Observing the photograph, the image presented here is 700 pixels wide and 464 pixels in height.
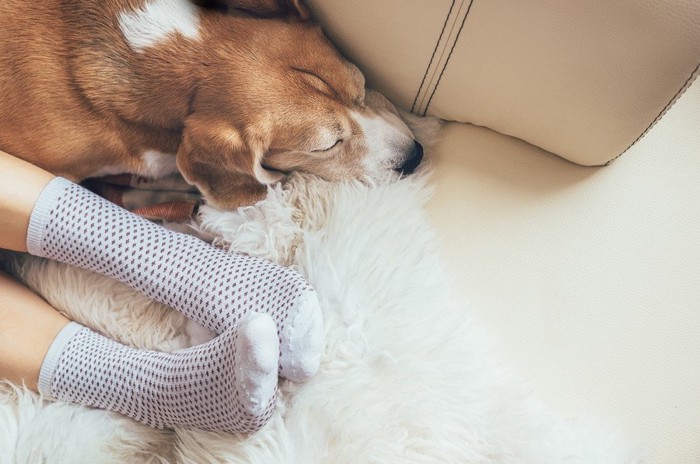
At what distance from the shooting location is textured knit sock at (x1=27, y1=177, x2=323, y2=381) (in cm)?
109

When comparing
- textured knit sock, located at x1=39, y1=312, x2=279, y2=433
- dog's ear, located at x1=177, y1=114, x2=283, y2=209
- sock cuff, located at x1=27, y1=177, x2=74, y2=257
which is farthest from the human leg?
dog's ear, located at x1=177, y1=114, x2=283, y2=209

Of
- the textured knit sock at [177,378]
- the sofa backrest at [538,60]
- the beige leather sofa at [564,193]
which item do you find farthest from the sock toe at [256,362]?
the sofa backrest at [538,60]

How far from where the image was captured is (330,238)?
1.11m

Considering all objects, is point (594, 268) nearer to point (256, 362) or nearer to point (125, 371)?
point (256, 362)

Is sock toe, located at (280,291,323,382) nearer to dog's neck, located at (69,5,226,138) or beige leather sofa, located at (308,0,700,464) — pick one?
beige leather sofa, located at (308,0,700,464)

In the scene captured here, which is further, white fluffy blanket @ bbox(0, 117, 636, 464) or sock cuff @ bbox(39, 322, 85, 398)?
sock cuff @ bbox(39, 322, 85, 398)

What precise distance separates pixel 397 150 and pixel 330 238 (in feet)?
0.83

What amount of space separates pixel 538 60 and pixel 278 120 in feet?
1.68

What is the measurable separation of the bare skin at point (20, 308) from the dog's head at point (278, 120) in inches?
12.7

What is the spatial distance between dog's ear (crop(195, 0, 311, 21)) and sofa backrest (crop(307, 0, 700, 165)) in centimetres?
3

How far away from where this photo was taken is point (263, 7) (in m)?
1.12

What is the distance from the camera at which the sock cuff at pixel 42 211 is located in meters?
1.11

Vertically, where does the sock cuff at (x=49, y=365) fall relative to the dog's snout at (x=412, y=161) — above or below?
below

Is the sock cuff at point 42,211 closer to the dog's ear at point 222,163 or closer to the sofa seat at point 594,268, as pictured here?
the dog's ear at point 222,163
